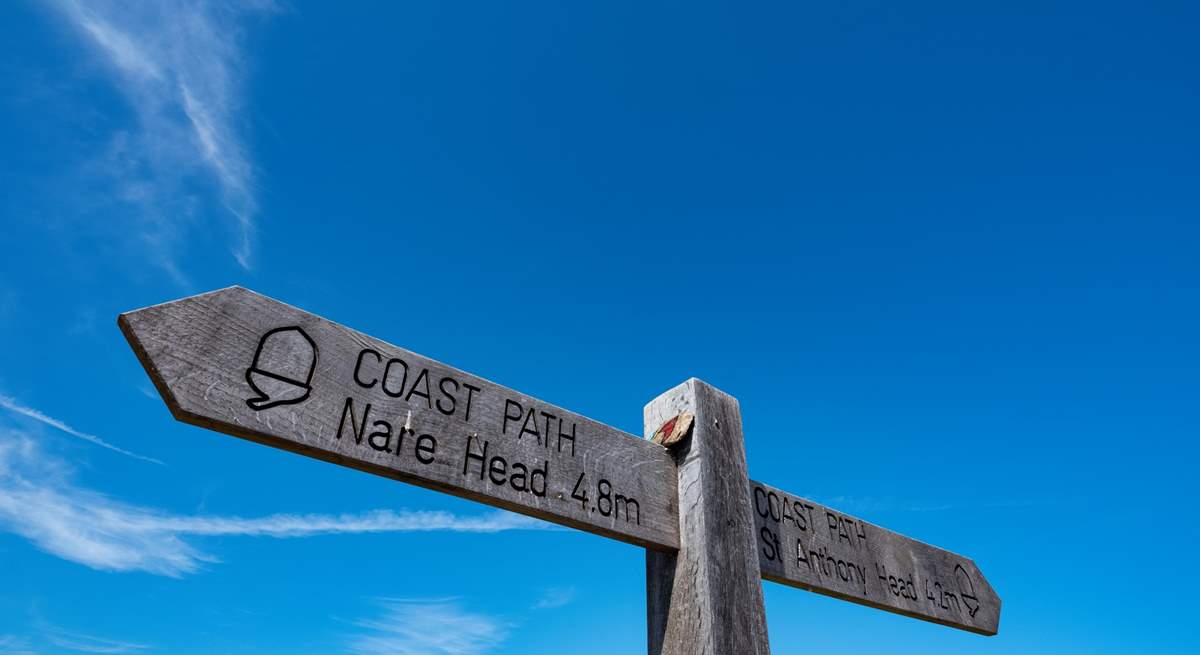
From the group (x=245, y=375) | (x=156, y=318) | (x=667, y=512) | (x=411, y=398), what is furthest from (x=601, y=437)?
(x=156, y=318)

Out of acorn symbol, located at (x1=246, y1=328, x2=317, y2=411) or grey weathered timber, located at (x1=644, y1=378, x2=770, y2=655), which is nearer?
acorn symbol, located at (x1=246, y1=328, x2=317, y2=411)

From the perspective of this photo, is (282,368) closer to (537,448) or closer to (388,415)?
(388,415)

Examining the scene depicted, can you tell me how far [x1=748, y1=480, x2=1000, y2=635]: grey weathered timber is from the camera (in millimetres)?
2420

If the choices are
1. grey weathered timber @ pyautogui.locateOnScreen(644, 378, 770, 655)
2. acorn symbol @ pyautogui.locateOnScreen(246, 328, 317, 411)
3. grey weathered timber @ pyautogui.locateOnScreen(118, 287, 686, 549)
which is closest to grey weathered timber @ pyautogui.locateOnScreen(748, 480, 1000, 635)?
grey weathered timber @ pyautogui.locateOnScreen(644, 378, 770, 655)

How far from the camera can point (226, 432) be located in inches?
58.4

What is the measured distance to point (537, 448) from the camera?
195cm

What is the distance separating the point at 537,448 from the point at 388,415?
448 millimetres

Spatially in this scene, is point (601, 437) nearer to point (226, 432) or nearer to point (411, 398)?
point (411, 398)

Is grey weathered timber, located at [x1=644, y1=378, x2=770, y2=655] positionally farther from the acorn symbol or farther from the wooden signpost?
the acorn symbol

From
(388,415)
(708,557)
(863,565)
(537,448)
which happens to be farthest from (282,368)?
(863,565)

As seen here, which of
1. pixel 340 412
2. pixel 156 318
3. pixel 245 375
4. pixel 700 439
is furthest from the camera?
pixel 700 439

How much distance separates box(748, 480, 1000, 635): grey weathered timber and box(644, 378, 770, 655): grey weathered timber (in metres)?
0.20

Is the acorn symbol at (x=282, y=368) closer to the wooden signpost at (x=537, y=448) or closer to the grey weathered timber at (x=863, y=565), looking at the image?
the wooden signpost at (x=537, y=448)

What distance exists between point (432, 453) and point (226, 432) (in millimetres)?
484
